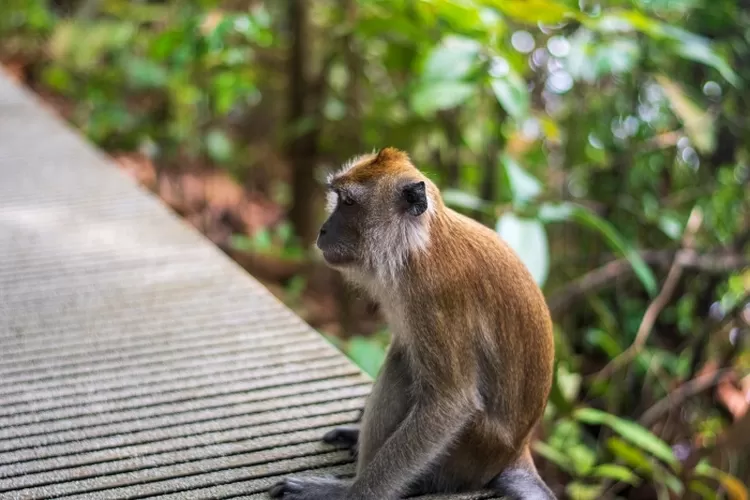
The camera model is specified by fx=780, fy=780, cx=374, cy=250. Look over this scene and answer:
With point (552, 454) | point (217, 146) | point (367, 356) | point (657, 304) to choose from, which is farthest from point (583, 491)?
point (217, 146)

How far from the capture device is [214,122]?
23.3 ft

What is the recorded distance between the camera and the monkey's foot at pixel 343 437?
2260 mm

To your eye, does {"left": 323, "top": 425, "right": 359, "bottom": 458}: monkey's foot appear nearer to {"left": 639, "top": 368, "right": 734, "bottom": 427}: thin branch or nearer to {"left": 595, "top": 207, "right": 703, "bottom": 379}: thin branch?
{"left": 595, "top": 207, "right": 703, "bottom": 379}: thin branch

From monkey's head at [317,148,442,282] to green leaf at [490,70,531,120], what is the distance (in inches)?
39.8

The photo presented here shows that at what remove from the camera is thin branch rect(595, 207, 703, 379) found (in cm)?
406

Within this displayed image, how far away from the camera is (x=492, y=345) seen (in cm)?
209

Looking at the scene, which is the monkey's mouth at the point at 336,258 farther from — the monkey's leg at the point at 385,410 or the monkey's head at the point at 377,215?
the monkey's leg at the point at 385,410

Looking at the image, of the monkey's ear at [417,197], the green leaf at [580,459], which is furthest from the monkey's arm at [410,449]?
the green leaf at [580,459]

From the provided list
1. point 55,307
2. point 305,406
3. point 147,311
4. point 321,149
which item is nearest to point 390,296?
point 305,406

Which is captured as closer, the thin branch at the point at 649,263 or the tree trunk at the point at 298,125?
the thin branch at the point at 649,263

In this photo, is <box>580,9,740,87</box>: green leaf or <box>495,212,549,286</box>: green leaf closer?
<box>495,212,549,286</box>: green leaf

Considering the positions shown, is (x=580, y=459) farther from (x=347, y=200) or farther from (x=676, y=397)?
(x=347, y=200)

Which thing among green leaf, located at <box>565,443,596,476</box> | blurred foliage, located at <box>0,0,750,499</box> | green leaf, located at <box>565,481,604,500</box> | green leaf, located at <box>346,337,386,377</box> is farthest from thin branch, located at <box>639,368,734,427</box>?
green leaf, located at <box>346,337,386,377</box>

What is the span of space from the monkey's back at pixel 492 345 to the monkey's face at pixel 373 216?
0.10 meters
